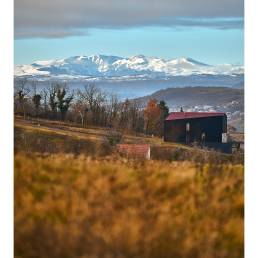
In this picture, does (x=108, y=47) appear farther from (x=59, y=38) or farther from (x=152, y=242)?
(x=152, y=242)

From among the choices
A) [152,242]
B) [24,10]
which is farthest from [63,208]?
[24,10]

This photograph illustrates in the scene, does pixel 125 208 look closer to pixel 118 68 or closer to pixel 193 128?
pixel 193 128

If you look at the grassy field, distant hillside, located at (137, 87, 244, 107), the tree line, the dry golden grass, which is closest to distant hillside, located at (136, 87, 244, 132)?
distant hillside, located at (137, 87, 244, 107)

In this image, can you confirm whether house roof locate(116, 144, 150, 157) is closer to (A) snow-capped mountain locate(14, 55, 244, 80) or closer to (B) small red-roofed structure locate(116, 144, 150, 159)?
(B) small red-roofed structure locate(116, 144, 150, 159)

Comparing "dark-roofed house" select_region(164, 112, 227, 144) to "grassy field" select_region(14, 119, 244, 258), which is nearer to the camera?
"grassy field" select_region(14, 119, 244, 258)

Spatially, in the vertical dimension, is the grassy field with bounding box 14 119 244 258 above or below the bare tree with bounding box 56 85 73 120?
below

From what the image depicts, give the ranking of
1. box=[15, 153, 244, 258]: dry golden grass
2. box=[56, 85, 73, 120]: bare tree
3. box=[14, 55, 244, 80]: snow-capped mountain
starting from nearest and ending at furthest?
box=[15, 153, 244, 258]: dry golden grass
box=[14, 55, 244, 80]: snow-capped mountain
box=[56, 85, 73, 120]: bare tree
